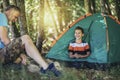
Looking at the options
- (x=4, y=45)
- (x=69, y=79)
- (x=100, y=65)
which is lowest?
(x=100, y=65)

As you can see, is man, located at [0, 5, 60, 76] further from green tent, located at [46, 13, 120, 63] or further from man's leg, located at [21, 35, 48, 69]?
green tent, located at [46, 13, 120, 63]

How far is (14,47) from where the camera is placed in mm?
5676

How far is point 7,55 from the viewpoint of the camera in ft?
19.0

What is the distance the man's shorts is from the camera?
5.66 meters

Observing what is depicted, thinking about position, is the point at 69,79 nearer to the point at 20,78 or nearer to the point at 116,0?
the point at 20,78

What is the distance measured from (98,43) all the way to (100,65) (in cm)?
63

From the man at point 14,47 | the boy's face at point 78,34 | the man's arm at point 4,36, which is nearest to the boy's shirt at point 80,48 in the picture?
the boy's face at point 78,34

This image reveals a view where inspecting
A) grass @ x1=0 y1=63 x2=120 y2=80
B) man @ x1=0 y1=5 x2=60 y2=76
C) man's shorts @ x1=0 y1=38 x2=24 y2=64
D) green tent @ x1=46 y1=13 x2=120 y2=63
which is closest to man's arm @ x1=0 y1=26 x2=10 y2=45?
man @ x1=0 y1=5 x2=60 y2=76

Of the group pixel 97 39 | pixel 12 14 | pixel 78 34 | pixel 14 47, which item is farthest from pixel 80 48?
pixel 14 47

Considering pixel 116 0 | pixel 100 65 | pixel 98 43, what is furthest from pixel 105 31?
pixel 116 0

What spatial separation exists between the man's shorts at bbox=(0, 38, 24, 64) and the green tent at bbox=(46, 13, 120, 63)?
2.19 m

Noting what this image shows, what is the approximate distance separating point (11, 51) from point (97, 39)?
2703 mm

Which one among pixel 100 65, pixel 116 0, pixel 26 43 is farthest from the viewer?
pixel 116 0

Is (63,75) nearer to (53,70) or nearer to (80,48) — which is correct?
(53,70)
